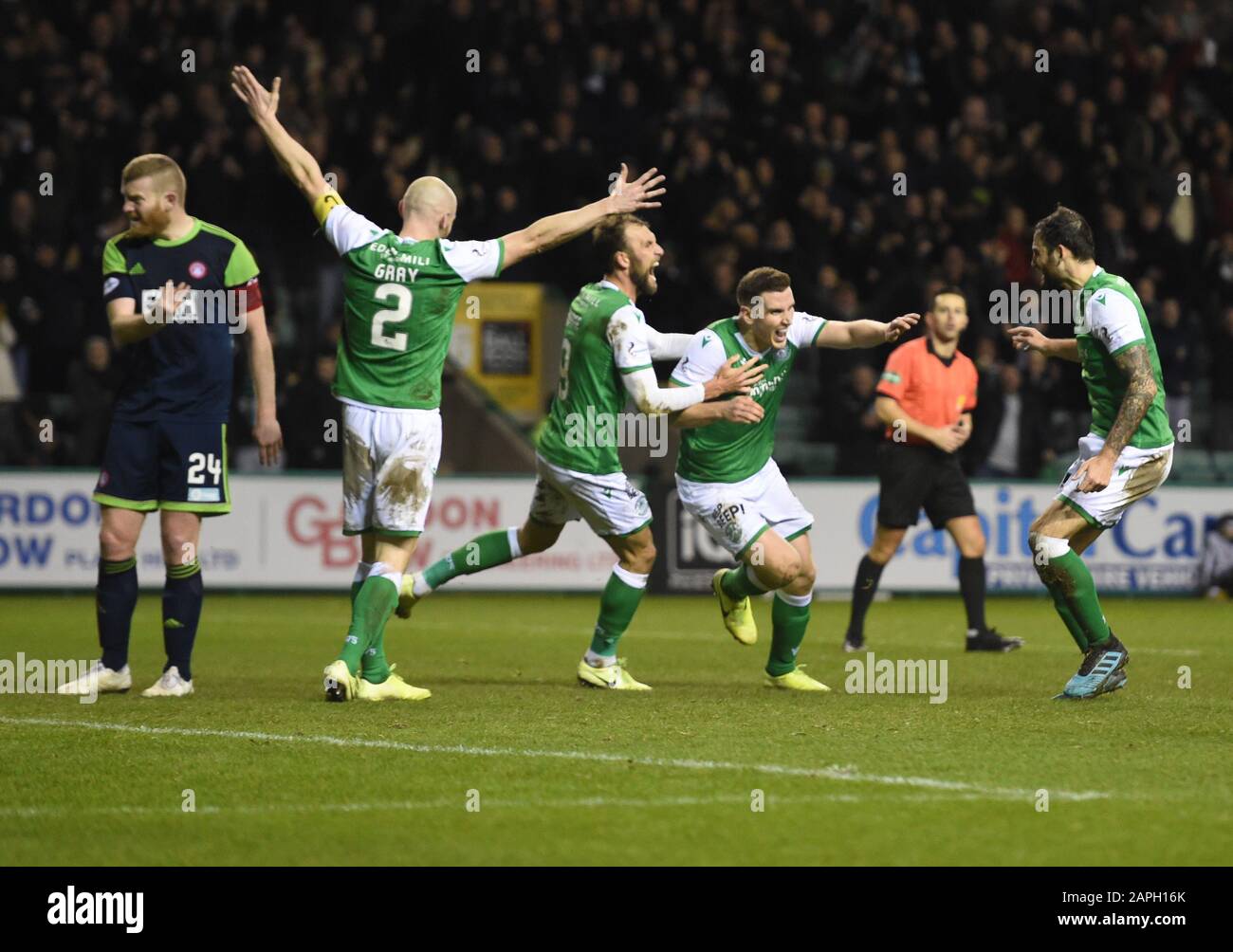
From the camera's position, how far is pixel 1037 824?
5.18 metres

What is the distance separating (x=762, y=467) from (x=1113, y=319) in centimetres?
191

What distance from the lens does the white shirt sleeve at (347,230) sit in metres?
8.13

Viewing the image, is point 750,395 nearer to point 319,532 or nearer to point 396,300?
point 396,300

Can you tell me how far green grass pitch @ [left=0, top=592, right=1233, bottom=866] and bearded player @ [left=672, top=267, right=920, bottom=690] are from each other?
1.58 ft

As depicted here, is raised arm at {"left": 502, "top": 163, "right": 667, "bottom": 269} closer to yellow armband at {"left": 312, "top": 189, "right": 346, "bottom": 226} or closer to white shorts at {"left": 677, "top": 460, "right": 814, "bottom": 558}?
yellow armband at {"left": 312, "top": 189, "right": 346, "bottom": 226}

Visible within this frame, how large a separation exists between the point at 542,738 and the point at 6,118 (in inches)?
570

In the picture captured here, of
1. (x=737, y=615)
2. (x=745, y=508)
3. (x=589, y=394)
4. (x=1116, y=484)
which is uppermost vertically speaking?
(x=589, y=394)

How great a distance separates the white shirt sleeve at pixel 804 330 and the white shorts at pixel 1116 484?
1.42 metres

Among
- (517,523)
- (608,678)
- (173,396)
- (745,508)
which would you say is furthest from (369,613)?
(517,523)

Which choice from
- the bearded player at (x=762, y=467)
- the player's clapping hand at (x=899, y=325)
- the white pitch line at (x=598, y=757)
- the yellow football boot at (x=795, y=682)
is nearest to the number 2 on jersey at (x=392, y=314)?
the bearded player at (x=762, y=467)

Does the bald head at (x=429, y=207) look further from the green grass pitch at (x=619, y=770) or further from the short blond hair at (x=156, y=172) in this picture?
the green grass pitch at (x=619, y=770)

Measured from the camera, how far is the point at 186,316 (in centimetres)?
830
